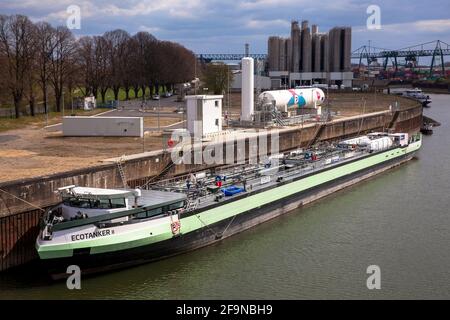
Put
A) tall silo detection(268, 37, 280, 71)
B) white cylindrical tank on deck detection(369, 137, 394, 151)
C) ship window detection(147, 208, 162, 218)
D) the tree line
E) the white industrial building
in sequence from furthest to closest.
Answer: tall silo detection(268, 37, 280, 71)
the tree line
white cylindrical tank on deck detection(369, 137, 394, 151)
the white industrial building
ship window detection(147, 208, 162, 218)

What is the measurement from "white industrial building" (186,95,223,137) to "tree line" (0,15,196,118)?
19675 millimetres

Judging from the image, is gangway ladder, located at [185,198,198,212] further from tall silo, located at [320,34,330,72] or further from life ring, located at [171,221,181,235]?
tall silo, located at [320,34,330,72]

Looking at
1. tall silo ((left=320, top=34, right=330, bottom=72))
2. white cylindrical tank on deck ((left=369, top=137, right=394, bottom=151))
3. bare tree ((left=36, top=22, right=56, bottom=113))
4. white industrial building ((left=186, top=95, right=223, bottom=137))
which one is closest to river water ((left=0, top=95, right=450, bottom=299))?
white cylindrical tank on deck ((left=369, top=137, right=394, bottom=151))

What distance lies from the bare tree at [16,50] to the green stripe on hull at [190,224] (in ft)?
107

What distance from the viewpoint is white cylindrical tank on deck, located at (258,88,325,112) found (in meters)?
53.4

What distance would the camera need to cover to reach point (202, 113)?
4072 cm

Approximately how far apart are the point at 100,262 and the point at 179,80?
3605 inches

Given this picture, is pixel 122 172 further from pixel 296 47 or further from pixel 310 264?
pixel 296 47

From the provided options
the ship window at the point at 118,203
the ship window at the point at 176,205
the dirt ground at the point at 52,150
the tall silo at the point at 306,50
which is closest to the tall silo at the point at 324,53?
the tall silo at the point at 306,50

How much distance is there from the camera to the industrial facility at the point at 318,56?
468 ft

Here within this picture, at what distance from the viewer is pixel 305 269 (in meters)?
22.0

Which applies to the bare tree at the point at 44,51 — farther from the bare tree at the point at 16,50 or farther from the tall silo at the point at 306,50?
the tall silo at the point at 306,50

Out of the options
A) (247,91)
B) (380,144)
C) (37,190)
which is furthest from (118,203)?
(247,91)
